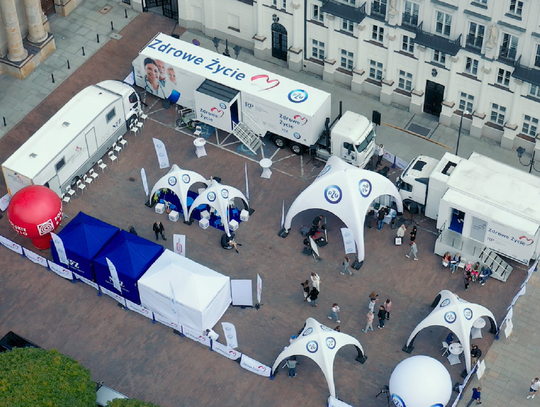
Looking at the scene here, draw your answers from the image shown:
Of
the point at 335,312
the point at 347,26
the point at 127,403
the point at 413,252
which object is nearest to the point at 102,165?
the point at 347,26

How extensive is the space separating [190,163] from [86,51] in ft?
47.7

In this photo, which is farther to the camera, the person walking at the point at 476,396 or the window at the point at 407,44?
the window at the point at 407,44

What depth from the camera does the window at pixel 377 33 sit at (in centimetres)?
6931

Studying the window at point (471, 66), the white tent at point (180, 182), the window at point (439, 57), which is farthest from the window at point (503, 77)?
the white tent at point (180, 182)

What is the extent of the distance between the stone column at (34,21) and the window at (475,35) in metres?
31.2

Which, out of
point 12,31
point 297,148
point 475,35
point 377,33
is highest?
point 475,35

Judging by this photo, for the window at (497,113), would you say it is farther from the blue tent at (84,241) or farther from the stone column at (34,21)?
the stone column at (34,21)

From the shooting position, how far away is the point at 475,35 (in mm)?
65000

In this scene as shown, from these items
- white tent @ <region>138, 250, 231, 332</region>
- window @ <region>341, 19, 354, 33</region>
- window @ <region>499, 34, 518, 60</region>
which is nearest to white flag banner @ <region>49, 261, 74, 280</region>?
white tent @ <region>138, 250, 231, 332</region>

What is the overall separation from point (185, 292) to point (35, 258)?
36.8 ft

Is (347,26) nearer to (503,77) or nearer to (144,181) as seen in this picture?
(503,77)

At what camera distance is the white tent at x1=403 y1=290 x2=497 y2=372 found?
187 ft

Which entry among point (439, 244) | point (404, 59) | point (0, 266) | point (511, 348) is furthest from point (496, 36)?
point (0, 266)

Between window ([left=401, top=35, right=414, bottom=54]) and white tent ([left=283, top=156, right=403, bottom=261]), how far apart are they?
1033 centimetres
